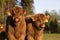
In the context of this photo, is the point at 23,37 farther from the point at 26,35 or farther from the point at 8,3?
the point at 8,3

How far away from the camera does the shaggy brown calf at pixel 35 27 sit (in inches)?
459

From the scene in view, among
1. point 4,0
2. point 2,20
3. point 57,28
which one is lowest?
point 57,28

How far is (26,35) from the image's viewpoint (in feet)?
38.5

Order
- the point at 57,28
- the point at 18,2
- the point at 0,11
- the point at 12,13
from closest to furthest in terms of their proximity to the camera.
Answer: the point at 12,13 → the point at 0,11 → the point at 18,2 → the point at 57,28

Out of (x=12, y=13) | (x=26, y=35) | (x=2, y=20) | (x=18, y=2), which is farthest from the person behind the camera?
(x=18, y=2)

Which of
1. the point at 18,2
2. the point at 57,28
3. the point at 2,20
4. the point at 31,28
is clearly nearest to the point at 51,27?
the point at 57,28

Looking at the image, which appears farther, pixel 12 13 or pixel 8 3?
pixel 8 3

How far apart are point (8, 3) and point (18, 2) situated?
1.54 m

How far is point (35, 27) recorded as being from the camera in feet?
39.3

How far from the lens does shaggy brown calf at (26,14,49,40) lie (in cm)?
1166

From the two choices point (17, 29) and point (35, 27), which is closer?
point (17, 29)

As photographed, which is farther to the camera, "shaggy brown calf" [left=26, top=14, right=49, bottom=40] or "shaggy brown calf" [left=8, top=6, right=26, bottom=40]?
"shaggy brown calf" [left=26, top=14, right=49, bottom=40]

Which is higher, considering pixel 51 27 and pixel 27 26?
pixel 27 26

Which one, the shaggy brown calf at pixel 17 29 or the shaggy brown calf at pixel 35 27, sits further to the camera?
the shaggy brown calf at pixel 35 27
